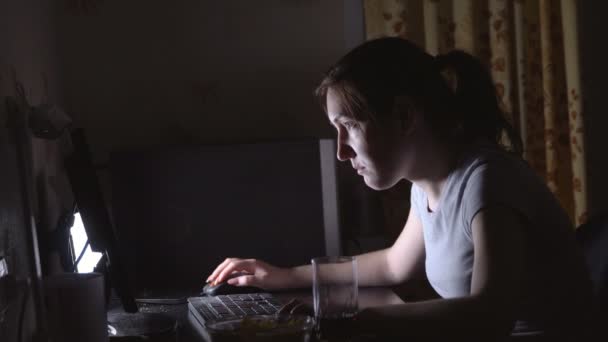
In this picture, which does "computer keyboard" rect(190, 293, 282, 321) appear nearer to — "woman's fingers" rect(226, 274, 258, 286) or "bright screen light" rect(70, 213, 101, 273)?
"woman's fingers" rect(226, 274, 258, 286)

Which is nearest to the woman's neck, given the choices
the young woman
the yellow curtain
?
the young woman

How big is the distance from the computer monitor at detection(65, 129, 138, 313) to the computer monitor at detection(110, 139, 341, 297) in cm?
51

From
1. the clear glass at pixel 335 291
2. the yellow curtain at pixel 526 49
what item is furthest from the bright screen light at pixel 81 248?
the yellow curtain at pixel 526 49

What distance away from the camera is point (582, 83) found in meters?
2.24

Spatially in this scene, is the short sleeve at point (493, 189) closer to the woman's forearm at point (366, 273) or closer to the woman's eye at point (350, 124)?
the woman's eye at point (350, 124)

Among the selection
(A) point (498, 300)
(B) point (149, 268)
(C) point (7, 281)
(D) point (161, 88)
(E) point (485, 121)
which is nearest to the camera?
(C) point (7, 281)

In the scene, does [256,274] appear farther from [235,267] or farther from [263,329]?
[263,329]

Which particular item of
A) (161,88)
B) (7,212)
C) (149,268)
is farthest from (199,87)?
(7,212)

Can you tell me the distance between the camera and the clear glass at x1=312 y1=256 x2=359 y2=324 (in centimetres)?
110

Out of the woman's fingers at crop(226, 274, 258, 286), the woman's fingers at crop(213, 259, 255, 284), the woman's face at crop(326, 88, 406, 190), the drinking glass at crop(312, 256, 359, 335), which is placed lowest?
the woman's fingers at crop(226, 274, 258, 286)

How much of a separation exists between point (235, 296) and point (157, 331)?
0.28 meters

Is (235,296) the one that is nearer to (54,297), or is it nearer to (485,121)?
(54,297)

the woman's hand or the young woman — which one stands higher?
the young woman

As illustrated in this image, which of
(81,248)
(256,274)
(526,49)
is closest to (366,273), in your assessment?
(256,274)
